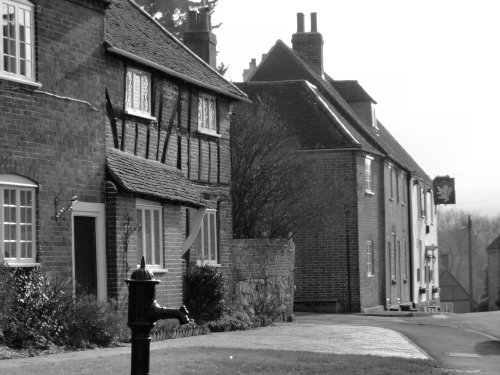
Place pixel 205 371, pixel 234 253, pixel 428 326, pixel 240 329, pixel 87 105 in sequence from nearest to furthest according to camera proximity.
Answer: pixel 205 371 < pixel 87 105 < pixel 240 329 < pixel 234 253 < pixel 428 326

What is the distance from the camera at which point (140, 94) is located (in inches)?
947

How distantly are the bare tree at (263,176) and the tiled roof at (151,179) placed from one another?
6.66 m

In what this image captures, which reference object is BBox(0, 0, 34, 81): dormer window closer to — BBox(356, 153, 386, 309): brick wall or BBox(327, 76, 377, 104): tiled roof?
BBox(356, 153, 386, 309): brick wall

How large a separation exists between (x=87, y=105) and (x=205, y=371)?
743cm

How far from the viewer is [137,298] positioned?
8969 mm

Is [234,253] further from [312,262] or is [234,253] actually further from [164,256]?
[312,262]

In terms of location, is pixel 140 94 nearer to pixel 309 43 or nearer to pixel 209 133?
pixel 209 133

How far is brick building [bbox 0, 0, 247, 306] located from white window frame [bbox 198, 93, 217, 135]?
2.7 inches

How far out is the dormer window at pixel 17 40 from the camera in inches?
740

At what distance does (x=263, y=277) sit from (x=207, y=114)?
4617 millimetres

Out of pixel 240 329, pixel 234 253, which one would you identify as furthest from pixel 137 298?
pixel 234 253

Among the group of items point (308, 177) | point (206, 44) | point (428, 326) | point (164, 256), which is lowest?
point (428, 326)

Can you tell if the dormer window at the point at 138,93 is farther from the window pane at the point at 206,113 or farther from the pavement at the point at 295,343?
the pavement at the point at 295,343

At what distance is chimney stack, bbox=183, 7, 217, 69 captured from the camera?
107ft
